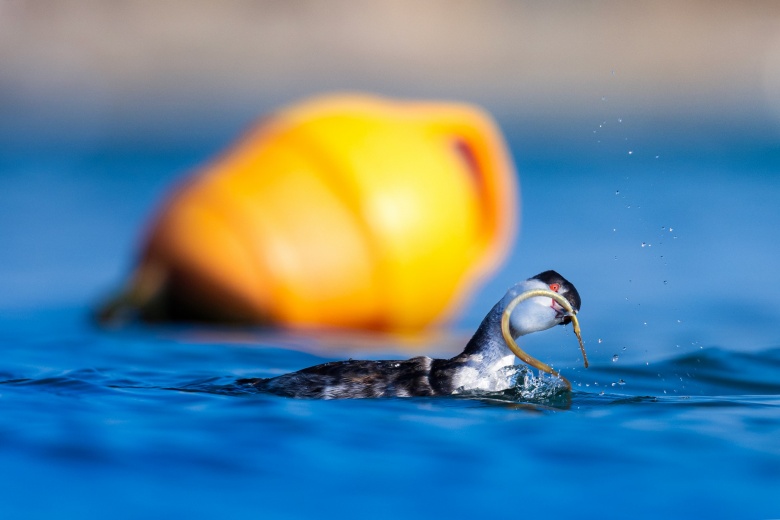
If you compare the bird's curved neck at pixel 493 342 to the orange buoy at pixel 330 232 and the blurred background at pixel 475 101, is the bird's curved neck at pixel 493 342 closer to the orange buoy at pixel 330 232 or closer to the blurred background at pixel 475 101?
the orange buoy at pixel 330 232

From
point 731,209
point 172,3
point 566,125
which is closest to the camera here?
point 731,209

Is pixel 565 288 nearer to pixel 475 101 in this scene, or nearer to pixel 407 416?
pixel 407 416

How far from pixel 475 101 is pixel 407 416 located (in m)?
15.9

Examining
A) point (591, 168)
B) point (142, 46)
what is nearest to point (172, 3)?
point (142, 46)

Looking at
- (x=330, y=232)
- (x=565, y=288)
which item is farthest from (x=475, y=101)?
(x=565, y=288)

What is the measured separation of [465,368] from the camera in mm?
5266

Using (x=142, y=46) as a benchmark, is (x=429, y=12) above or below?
above

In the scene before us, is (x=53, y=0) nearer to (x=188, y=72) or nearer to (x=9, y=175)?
(x=188, y=72)

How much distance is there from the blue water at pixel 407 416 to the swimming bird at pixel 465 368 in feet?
0.29

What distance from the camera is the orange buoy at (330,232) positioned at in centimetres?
762

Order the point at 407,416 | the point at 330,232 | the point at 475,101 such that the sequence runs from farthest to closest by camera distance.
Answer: the point at 475,101
the point at 330,232
the point at 407,416

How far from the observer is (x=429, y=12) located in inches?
997

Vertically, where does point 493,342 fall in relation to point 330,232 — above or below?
below

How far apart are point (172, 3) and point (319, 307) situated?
17343 millimetres
